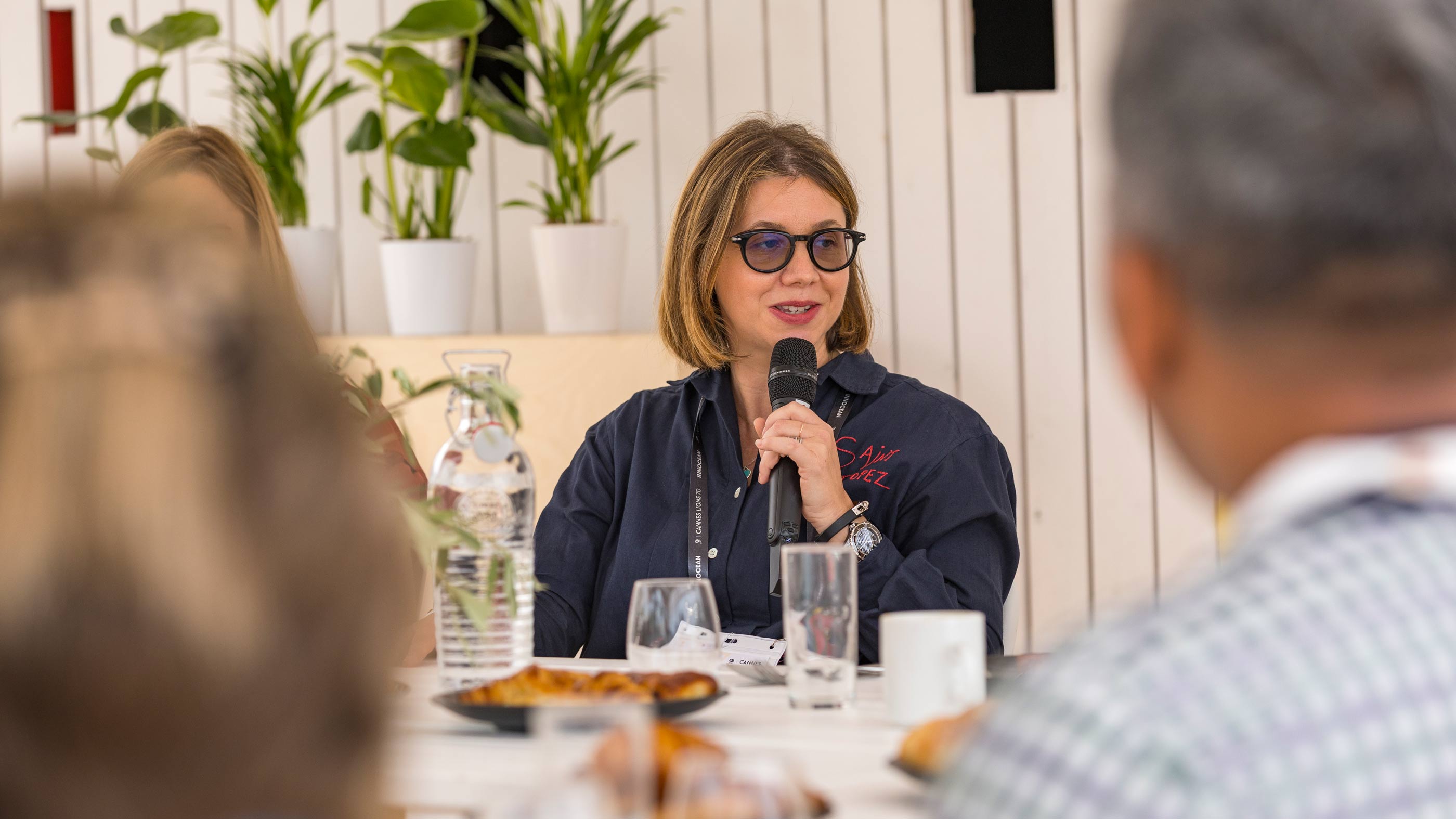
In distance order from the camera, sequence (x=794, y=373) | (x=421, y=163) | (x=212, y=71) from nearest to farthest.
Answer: (x=794, y=373) < (x=421, y=163) < (x=212, y=71)

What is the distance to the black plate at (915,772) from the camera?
107 cm

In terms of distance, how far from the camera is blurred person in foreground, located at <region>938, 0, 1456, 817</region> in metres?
0.54

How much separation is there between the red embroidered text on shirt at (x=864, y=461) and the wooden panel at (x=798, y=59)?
1.30 m

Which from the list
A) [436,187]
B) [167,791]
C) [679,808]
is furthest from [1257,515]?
[436,187]

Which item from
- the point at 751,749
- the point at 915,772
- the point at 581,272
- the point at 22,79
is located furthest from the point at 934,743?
the point at 22,79

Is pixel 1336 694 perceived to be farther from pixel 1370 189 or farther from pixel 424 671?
pixel 424 671

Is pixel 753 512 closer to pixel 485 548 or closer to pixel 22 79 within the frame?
pixel 485 548

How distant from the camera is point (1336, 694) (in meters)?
0.54

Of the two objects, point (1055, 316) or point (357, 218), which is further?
point (357, 218)

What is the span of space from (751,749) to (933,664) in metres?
0.20

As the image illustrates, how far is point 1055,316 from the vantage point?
10.8ft

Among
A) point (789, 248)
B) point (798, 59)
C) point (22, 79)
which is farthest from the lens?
Result: point (22, 79)

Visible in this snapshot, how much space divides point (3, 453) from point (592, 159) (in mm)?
2801

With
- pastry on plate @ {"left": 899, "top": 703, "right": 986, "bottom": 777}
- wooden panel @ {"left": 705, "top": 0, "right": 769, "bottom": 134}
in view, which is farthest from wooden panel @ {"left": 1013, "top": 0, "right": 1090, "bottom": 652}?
pastry on plate @ {"left": 899, "top": 703, "right": 986, "bottom": 777}
